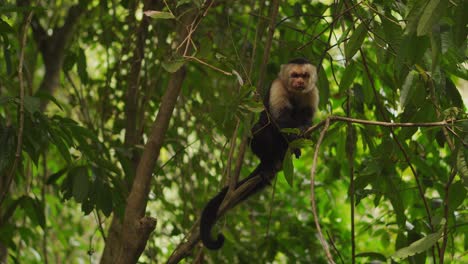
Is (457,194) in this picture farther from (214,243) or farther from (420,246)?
(214,243)

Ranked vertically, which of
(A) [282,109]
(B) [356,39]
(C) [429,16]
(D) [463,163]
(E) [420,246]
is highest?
(A) [282,109]

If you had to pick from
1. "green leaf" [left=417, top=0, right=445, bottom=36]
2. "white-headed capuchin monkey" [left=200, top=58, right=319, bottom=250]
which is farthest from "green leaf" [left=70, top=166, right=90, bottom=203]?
"green leaf" [left=417, top=0, right=445, bottom=36]

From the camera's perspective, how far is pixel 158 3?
3494 millimetres

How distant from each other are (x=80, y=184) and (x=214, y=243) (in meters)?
0.70

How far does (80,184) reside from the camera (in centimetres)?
284

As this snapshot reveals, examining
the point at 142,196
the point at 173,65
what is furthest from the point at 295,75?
the point at 173,65

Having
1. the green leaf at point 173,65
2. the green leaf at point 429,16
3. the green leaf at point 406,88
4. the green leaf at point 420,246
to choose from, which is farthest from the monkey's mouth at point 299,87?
the green leaf at point 429,16

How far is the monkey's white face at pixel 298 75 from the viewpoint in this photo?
3.75m

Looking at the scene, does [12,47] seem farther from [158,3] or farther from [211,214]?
[211,214]

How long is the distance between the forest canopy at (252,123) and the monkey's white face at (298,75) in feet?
0.28

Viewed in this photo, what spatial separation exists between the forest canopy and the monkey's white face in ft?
0.28

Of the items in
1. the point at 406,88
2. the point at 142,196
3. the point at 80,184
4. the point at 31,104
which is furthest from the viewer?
the point at 80,184

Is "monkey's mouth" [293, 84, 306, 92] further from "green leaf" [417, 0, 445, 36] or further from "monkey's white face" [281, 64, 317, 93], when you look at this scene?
"green leaf" [417, 0, 445, 36]

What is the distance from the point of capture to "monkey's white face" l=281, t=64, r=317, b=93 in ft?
12.3
